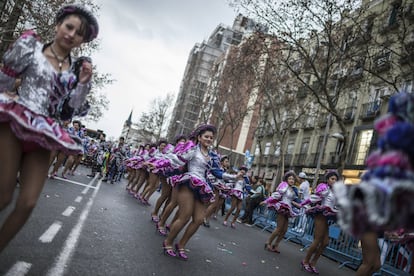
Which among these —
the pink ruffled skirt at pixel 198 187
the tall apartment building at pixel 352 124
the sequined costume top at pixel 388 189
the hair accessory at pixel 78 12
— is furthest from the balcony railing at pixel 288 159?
the sequined costume top at pixel 388 189

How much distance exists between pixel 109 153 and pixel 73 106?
50.1 ft

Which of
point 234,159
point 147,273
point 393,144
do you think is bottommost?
point 147,273

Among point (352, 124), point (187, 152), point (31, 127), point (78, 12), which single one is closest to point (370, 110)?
point (352, 124)

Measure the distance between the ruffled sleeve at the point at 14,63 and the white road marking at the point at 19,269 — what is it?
1.54m

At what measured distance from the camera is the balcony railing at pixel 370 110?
26656 millimetres

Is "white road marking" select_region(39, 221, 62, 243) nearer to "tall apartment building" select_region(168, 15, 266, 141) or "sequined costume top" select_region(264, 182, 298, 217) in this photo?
"sequined costume top" select_region(264, 182, 298, 217)

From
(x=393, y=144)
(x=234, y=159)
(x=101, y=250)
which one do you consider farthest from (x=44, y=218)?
(x=234, y=159)

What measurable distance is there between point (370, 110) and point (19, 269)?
89.1 ft

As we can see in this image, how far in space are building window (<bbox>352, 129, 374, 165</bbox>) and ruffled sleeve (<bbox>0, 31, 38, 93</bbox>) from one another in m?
26.5

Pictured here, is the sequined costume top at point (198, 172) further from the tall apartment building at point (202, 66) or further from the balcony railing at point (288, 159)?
the tall apartment building at point (202, 66)

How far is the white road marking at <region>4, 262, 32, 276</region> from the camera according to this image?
3415 millimetres

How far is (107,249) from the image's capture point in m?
5.32

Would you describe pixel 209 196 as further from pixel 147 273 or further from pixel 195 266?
pixel 147 273

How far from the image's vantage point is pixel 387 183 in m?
1.99
